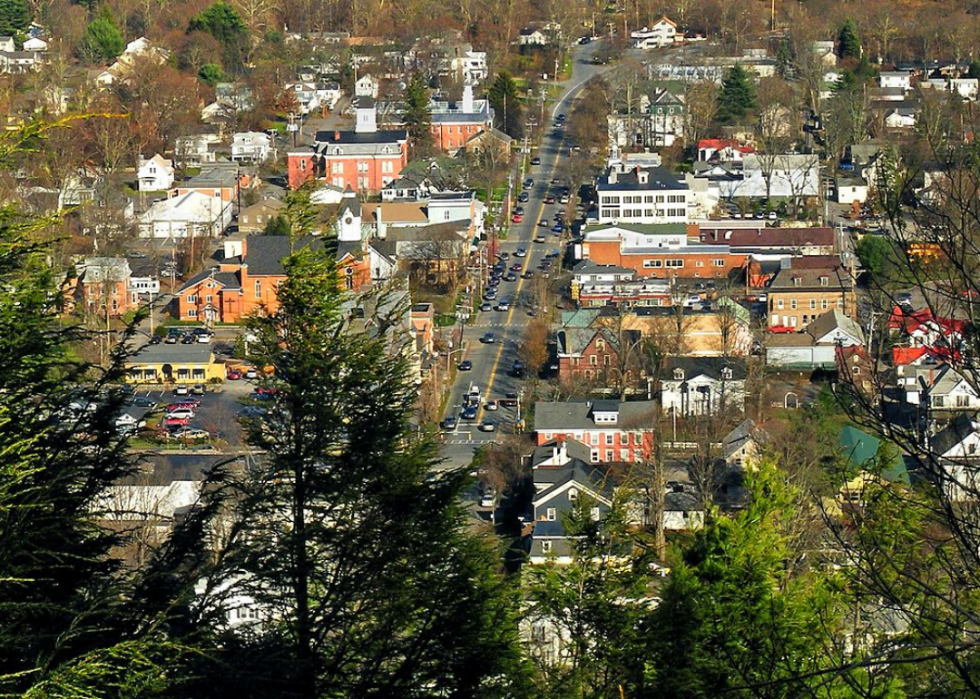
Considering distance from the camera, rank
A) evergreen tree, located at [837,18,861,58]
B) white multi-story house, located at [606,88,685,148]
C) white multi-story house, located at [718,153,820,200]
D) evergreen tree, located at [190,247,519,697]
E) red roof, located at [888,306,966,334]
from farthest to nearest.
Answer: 1. evergreen tree, located at [837,18,861,58]
2. white multi-story house, located at [606,88,685,148]
3. white multi-story house, located at [718,153,820,200]
4. evergreen tree, located at [190,247,519,697]
5. red roof, located at [888,306,966,334]

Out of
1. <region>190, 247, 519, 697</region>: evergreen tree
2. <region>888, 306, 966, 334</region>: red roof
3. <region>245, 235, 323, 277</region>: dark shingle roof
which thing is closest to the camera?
<region>888, 306, 966, 334</region>: red roof

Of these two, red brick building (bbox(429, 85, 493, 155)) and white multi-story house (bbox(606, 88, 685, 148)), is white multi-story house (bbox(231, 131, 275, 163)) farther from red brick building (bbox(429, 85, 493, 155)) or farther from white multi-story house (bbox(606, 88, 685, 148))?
white multi-story house (bbox(606, 88, 685, 148))

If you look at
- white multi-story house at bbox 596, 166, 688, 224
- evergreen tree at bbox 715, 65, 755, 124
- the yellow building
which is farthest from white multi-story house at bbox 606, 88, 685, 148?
the yellow building

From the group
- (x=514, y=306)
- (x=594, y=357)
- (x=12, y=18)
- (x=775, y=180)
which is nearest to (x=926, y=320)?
(x=594, y=357)

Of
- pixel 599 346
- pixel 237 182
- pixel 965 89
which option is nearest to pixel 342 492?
pixel 599 346

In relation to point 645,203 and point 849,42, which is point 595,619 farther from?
point 849,42
